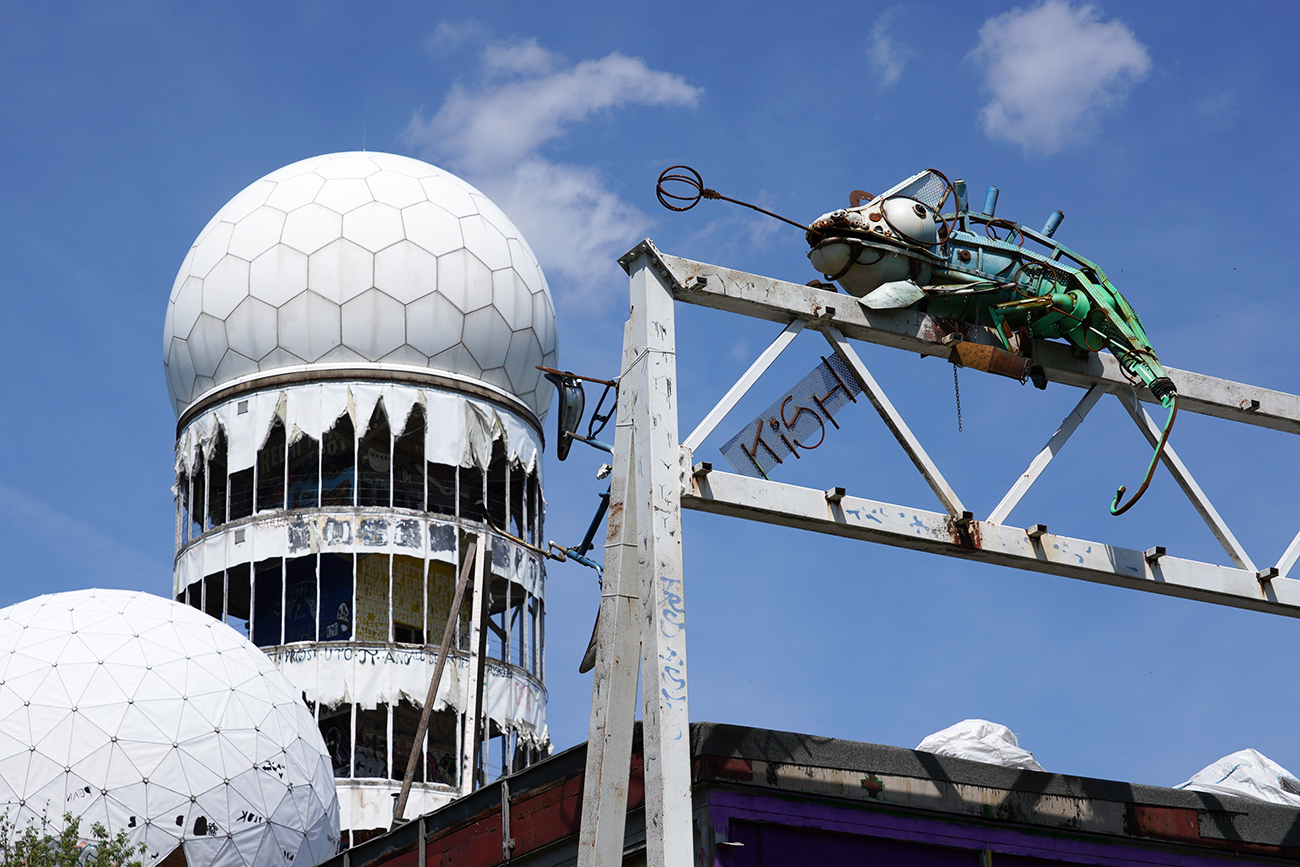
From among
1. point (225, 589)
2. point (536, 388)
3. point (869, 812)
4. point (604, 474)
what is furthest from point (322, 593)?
point (869, 812)

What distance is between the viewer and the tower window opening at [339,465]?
3738cm

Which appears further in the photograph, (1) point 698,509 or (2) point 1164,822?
(2) point 1164,822

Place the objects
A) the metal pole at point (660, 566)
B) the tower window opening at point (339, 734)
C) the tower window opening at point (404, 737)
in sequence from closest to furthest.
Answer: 1. the metal pole at point (660, 566)
2. the tower window opening at point (339, 734)
3. the tower window opening at point (404, 737)

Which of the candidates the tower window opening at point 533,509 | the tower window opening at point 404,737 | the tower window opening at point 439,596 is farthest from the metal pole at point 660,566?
the tower window opening at point 533,509

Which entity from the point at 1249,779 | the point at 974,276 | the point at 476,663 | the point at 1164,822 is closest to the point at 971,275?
the point at 974,276

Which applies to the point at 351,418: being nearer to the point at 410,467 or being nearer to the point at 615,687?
the point at 410,467

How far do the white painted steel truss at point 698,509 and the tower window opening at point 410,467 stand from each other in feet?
90.2

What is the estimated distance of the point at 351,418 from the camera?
3678 centimetres

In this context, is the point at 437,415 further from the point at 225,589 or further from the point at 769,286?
the point at 769,286

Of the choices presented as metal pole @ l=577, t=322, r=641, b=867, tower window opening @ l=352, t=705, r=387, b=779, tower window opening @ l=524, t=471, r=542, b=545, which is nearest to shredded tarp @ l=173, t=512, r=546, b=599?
tower window opening @ l=524, t=471, r=542, b=545

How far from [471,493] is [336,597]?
4.14 metres

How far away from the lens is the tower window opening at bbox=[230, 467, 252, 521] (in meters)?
38.2

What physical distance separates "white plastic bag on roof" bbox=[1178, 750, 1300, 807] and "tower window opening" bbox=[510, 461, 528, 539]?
23142mm

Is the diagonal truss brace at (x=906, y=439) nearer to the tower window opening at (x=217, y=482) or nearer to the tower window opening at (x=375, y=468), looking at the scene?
the tower window opening at (x=375, y=468)
